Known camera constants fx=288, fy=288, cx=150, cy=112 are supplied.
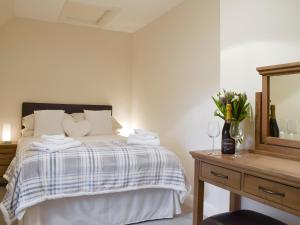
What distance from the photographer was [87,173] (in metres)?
2.63

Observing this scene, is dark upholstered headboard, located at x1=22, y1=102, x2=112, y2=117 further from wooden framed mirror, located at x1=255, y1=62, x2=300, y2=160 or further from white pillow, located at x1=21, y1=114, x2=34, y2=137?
wooden framed mirror, located at x1=255, y1=62, x2=300, y2=160

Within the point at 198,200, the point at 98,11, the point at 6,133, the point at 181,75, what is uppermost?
the point at 98,11

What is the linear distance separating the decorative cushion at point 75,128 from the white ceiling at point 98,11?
63.2 inches

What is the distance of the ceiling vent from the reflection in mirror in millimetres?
2819

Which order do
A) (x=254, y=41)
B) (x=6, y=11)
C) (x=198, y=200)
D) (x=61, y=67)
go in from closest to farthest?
1. (x=198, y=200)
2. (x=254, y=41)
3. (x=6, y=11)
4. (x=61, y=67)

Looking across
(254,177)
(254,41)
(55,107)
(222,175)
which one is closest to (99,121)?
(55,107)

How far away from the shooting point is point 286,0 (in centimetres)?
206

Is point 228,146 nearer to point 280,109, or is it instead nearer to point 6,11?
point 280,109

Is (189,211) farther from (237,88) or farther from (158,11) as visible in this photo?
(158,11)

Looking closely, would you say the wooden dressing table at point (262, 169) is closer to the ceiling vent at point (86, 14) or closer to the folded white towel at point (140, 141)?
the folded white towel at point (140, 141)

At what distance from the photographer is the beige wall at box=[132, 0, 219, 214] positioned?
3223 mm

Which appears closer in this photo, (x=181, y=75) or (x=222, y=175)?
(x=222, y=175)

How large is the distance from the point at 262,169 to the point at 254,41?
43.3 inches

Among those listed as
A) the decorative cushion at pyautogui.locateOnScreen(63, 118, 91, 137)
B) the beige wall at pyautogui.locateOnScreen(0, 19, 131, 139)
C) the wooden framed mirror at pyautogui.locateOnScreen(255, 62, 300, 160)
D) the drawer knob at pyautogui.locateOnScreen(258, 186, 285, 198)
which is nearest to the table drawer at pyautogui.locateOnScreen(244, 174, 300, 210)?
the drawer knob at pyautogui.locateOnScreen(258, 186, 285, 198)
